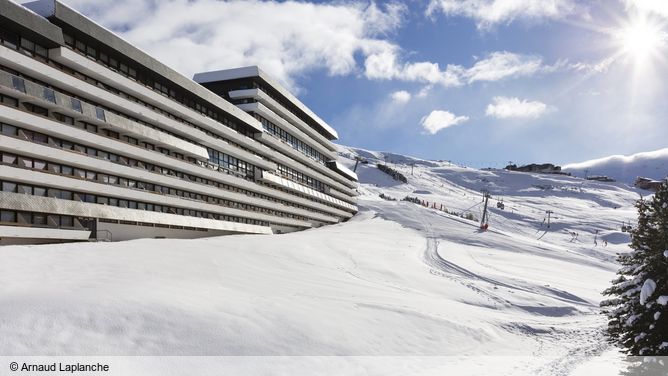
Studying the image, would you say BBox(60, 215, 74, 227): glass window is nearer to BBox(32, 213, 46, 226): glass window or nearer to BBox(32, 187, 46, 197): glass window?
BBox(32, 213, 46, 226): glass window

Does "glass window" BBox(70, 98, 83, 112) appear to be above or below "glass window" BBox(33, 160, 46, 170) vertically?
above

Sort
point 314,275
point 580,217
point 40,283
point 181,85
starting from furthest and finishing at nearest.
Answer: point 580,217
point 181,85
point 314,275
point 40,283

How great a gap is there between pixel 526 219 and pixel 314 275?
100m

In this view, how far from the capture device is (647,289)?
14945 mm

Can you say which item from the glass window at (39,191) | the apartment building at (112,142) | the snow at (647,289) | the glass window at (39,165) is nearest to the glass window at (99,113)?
the apartment building at (112,142)

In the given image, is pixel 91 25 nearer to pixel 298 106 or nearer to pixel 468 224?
pixel 298 106

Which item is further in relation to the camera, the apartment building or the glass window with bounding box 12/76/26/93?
the apartment building

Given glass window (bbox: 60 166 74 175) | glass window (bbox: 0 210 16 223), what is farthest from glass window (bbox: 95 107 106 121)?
glass window (bbox: 0 210 16 223)

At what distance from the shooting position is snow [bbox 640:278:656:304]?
48.5ft

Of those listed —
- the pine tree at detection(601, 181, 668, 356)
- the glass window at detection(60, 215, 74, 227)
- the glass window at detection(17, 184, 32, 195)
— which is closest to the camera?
the pine tree at detection(601, 181, 668, 356)

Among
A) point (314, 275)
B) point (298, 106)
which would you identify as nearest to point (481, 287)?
point (314, 275)

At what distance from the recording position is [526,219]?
113688 millimetres

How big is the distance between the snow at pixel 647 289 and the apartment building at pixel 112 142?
29.3m

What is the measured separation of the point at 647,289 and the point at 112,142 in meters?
31.9
